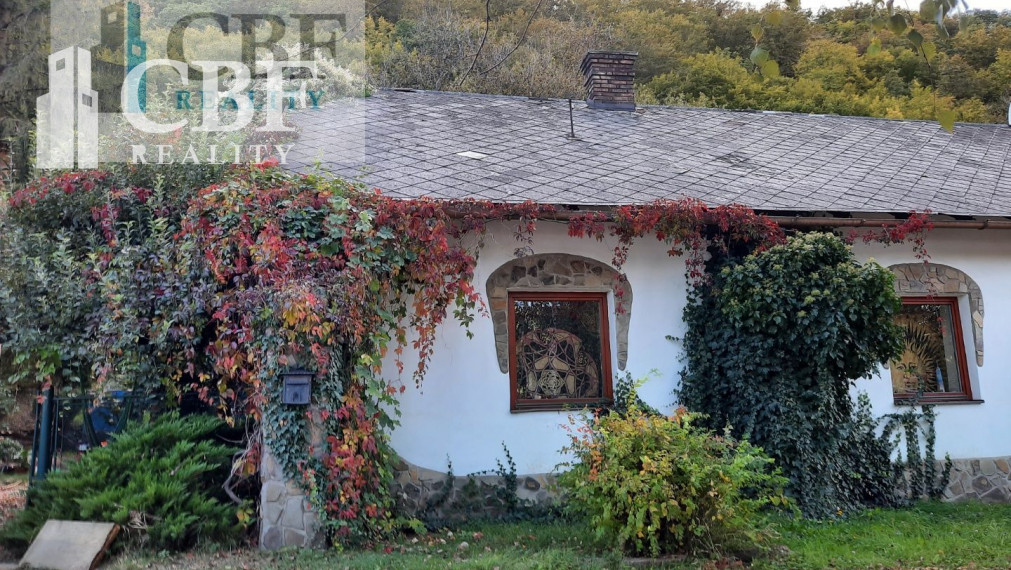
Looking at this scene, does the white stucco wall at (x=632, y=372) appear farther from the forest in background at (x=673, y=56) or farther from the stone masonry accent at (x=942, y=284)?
the forest in background at (x=673, y=56)

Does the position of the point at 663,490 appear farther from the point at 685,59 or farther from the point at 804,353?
the point at 685,59

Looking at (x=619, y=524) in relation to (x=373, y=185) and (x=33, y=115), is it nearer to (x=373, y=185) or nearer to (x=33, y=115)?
(x=373, y=185)

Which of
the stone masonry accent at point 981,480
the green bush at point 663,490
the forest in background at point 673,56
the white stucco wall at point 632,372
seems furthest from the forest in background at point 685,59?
the green bush at point 663,490

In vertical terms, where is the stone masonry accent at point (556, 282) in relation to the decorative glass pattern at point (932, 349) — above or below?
above

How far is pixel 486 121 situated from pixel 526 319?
3626 mm

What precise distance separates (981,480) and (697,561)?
456cm

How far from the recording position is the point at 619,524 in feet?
16.6

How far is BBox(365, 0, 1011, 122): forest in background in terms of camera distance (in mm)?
18703

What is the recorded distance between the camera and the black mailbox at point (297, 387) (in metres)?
5.34

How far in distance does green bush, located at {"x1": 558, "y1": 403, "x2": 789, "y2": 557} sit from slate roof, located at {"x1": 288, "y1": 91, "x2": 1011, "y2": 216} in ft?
8.65

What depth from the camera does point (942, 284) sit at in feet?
26.4

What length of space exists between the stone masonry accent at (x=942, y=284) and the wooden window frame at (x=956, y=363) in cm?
13

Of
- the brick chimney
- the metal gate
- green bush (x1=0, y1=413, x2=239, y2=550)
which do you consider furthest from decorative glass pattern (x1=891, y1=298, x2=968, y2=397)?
the metal gate

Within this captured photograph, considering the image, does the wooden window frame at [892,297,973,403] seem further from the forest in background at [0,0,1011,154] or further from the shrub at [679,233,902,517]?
the forest in background at [0,0,1011,154]
